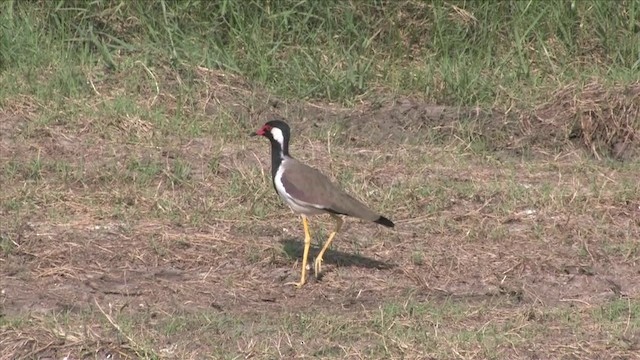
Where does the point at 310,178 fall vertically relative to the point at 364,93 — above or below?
above

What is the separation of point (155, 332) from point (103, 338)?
0.92ft

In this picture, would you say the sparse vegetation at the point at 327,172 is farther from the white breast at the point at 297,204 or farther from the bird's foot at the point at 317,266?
the white breast at the point at 297,204

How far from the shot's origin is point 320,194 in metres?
7.07

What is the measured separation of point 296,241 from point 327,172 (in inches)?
44.6

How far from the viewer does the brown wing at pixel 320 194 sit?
7.04 meters

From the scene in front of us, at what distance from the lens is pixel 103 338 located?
5.89 metres

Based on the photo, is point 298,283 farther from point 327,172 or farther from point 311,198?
point 327,172

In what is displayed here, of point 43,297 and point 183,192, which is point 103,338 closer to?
point 43,297

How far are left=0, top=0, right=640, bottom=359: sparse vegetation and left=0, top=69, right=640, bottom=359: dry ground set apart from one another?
0.06ft

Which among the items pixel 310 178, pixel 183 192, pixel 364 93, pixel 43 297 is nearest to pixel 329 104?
pixel 364 93

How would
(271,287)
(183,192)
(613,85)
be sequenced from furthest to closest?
(613,85), (183,192), (271,287)

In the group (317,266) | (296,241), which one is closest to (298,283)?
(317,266)

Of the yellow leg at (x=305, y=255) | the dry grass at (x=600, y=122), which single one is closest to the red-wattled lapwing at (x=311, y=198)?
the yellow leg at (x=305, y=255)

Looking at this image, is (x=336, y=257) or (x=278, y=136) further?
(x=336, y=257)
